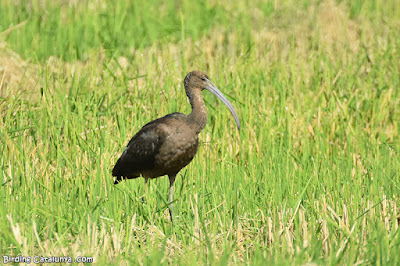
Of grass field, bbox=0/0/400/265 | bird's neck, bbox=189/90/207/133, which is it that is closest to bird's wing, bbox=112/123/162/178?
grass field, bbox=0/0/400/265

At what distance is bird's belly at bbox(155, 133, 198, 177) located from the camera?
4.75 meters

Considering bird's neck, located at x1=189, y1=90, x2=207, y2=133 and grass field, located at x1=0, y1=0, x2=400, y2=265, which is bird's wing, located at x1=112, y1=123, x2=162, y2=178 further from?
bird's neck, located at x1=189, y1=90, x2=207, y2=133

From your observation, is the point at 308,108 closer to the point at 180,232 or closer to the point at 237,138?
the point at 237,138

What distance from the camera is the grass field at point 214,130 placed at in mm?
3914

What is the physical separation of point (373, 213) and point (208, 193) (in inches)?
40.8

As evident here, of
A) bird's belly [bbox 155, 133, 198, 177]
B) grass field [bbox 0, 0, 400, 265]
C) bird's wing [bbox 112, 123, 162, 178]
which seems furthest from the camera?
bird's wing [bbox 112, 123, 162, 178]

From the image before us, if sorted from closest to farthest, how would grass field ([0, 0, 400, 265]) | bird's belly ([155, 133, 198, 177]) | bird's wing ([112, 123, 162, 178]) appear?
grass field ([0, 0, 400, 265]) < bird's belly ([155, 133, 198, 177]) < bird's wing ([112, 123, 162, 178])

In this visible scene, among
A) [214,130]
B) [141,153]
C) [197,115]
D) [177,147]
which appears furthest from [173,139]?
[214,130]

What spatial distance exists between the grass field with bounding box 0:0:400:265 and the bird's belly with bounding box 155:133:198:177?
187 mm

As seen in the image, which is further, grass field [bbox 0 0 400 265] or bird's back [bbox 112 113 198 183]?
bird's back [bbox 112 113 198 183]

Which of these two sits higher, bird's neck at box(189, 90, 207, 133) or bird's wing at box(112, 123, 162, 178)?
bird's neck at box(189, 90, 207, 133)

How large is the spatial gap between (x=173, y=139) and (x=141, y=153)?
13.7 inches

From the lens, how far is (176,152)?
4766 mm

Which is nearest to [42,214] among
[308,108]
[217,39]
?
[308,108]
